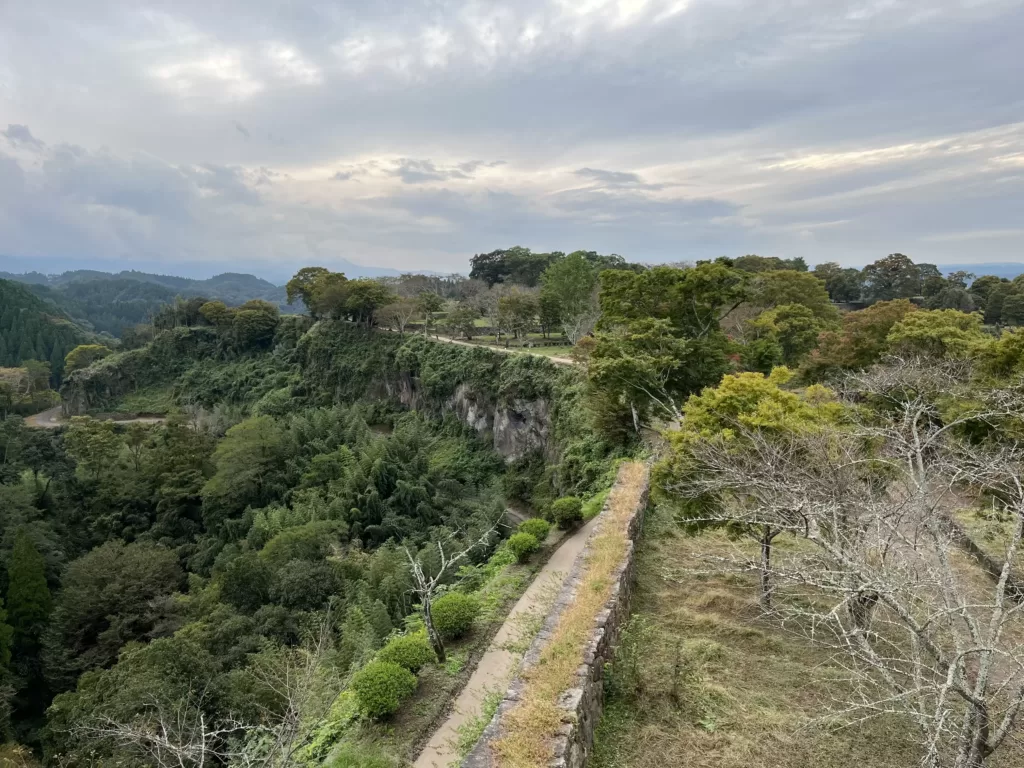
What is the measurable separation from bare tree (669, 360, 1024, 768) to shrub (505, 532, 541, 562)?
4.13m

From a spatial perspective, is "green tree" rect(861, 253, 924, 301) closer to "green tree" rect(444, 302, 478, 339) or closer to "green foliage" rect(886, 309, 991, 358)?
"green foliage" rect(886, 309, 991, 358)

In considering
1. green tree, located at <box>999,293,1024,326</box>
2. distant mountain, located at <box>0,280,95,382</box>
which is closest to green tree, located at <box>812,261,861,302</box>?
green tree, located at <box>999,293,1024,326</box>

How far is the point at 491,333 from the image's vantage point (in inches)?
1857

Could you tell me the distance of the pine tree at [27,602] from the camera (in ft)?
70.1

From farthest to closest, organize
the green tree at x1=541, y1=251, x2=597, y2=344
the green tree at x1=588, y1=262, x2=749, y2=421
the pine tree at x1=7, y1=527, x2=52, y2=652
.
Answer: the green tree at x1=541, y1=251, x2=597, y2=344
the pine tree at x1=7, y1=527, x2=52, y2=652
the green tree at x1=588, y1=262, x2=749, y2=421

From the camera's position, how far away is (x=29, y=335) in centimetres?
7581

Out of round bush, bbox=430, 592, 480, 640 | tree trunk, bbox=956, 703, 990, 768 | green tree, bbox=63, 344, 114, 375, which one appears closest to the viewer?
tree trunk, bbox=956, 703, 990, 768

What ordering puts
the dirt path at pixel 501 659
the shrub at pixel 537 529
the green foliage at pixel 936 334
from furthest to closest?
the green foliage at pixel 936 334, the shrub at pixel 537 529, the dirt path at pixel 501 659

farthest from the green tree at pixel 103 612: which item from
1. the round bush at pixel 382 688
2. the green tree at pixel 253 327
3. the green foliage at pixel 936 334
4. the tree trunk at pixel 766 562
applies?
the green tree at pixel 253 327

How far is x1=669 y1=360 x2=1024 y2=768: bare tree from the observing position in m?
4.57

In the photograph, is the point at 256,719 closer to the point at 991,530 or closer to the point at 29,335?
the point at 991,530

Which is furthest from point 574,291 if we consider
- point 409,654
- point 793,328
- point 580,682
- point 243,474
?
point 580,682

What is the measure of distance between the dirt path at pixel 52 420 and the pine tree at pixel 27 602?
28.1 meters

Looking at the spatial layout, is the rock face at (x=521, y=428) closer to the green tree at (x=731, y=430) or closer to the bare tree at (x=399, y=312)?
the bare tree at (x=399, y=312)
